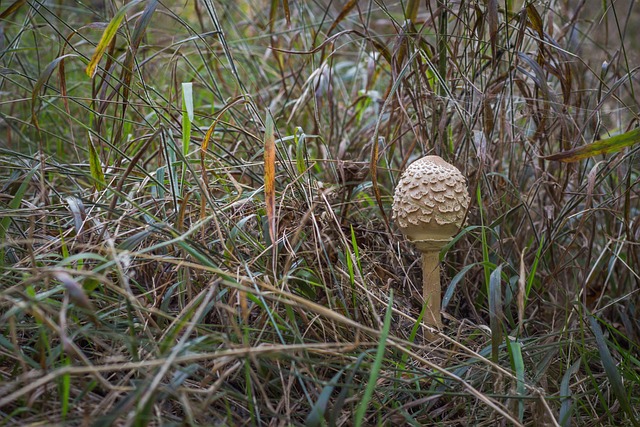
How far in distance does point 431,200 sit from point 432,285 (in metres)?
0.25

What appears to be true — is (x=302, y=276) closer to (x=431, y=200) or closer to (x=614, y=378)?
(x=431, y=200)

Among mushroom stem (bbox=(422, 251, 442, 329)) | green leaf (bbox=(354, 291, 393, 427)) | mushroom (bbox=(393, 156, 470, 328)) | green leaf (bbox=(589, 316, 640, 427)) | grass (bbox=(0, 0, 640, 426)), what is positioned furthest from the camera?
mushroom stem (bbox=(422, 251, 442, 329))

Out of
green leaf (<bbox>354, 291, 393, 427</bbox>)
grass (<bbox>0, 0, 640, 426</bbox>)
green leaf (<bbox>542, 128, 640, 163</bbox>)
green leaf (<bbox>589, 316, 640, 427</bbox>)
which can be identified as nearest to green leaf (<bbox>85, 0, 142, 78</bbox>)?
grass (<bbox>0, 0, 640, 426</bbox>)

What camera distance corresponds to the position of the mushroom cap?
4.09 ft

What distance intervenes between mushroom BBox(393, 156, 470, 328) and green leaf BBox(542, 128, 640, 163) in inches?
8.5

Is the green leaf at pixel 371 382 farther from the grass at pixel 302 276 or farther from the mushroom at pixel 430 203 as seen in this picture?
the mushroom at pixel 430 203

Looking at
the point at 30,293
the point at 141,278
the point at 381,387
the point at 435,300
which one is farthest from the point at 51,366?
the point at 435,300

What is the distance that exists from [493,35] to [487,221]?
54 cm

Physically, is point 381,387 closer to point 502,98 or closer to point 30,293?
point 30,293

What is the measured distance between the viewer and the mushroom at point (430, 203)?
125cm

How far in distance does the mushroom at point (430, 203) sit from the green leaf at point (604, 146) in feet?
0.71

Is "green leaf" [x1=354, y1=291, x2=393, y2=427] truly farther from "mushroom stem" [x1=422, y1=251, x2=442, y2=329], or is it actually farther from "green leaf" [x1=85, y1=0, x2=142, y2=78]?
"green leaf" [x1=85, y1=0, x2=142, y2=78]

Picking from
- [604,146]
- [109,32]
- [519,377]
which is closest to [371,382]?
[519,377]

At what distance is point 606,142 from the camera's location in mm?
1145
